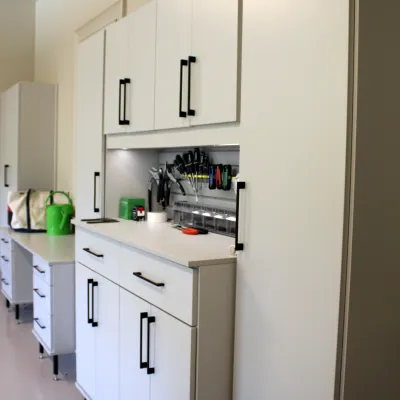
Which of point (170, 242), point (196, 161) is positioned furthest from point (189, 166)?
point (170, 242)

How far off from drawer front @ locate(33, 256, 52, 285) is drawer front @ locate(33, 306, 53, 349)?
0.66 feet

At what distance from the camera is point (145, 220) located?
281cm

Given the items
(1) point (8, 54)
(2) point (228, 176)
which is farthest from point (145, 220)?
(1) point (8, 54)

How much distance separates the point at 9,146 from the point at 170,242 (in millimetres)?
3434

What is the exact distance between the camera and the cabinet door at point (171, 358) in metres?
1.72

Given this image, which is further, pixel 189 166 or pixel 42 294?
pixel 42 294

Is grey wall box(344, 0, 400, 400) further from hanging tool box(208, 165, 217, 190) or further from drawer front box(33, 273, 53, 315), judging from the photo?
drawer front box(33, 273, 53, 315)

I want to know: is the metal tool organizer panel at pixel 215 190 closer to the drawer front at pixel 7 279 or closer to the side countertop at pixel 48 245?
the side countertop at pixel 48 245

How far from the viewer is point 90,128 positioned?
9.90 ft

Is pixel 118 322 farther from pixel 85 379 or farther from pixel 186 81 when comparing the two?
pixel 186 81

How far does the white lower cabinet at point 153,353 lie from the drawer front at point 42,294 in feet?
3.29

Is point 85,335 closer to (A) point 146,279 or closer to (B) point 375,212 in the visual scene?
(A) point 146,279

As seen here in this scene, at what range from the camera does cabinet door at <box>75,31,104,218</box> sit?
2891 mm

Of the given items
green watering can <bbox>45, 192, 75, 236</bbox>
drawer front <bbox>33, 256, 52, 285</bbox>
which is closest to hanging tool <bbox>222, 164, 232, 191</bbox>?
drawer front <bbox>33, 256, 52, 285</bbox>
